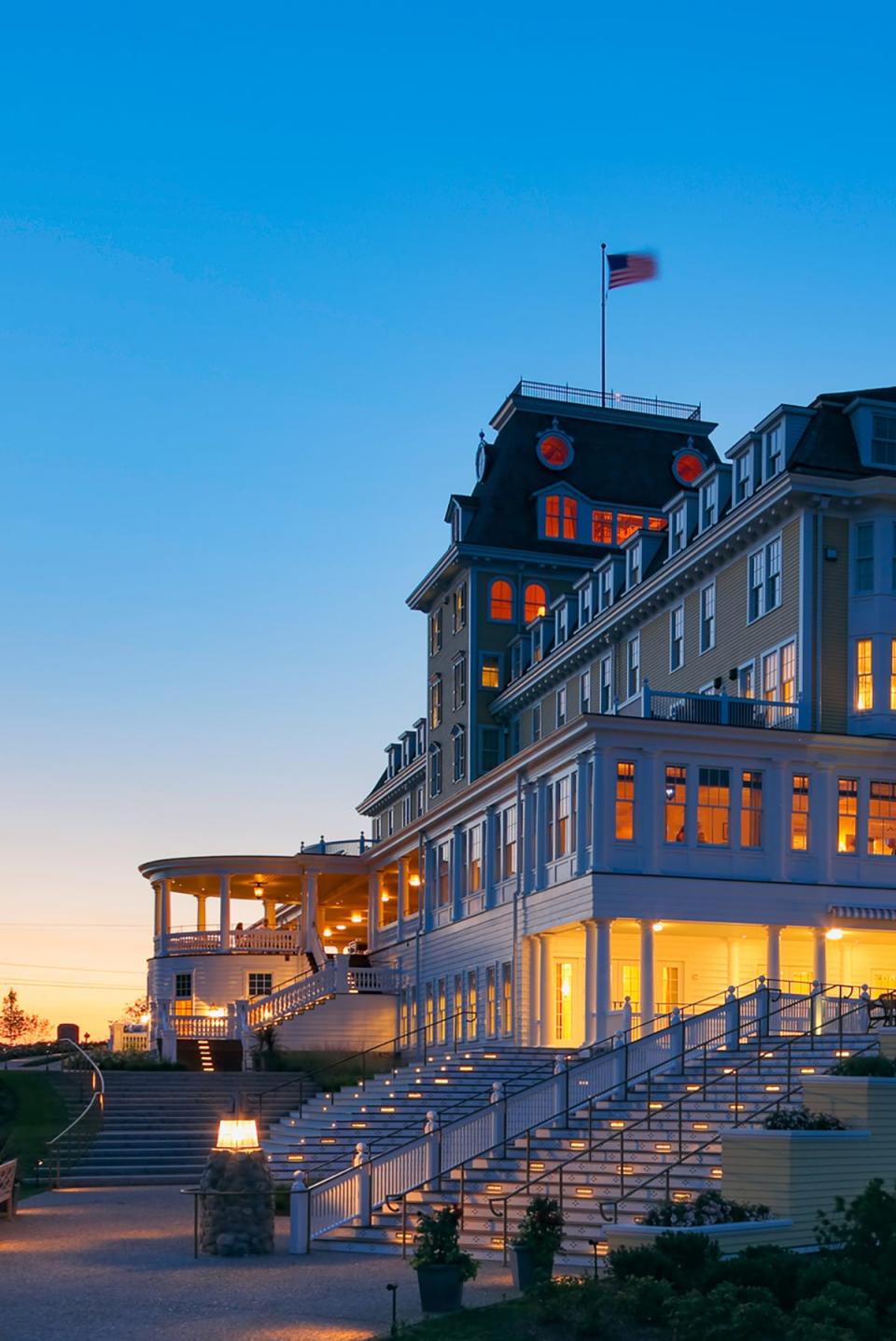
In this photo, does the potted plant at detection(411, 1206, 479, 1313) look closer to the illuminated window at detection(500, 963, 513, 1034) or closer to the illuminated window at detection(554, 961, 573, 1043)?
the illuminated window at detection(554, 961, 573, 1043)

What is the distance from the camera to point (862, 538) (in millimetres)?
41500

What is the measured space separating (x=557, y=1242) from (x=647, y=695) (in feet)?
66.4

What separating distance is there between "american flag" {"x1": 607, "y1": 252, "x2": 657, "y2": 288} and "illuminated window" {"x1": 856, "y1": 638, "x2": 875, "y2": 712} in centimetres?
2164

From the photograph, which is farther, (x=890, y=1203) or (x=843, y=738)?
(x=843, y=738)

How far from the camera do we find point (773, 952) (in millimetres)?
38906

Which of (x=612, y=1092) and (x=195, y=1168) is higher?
(x=612, y=1092)

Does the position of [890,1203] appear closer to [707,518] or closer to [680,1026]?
[680,1026]

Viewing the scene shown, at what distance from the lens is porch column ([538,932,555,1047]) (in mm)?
41719

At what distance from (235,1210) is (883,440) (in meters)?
26.0

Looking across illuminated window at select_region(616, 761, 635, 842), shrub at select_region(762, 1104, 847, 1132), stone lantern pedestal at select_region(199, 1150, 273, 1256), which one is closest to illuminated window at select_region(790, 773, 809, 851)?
illuminated window at select_region(616, 761, 635, 842)

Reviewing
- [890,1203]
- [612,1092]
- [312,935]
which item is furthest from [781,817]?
[312,935]

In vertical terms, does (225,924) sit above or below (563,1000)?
above

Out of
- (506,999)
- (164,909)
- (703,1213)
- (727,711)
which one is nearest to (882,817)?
(727,711)

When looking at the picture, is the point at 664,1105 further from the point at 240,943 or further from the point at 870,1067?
the point at 240,943
